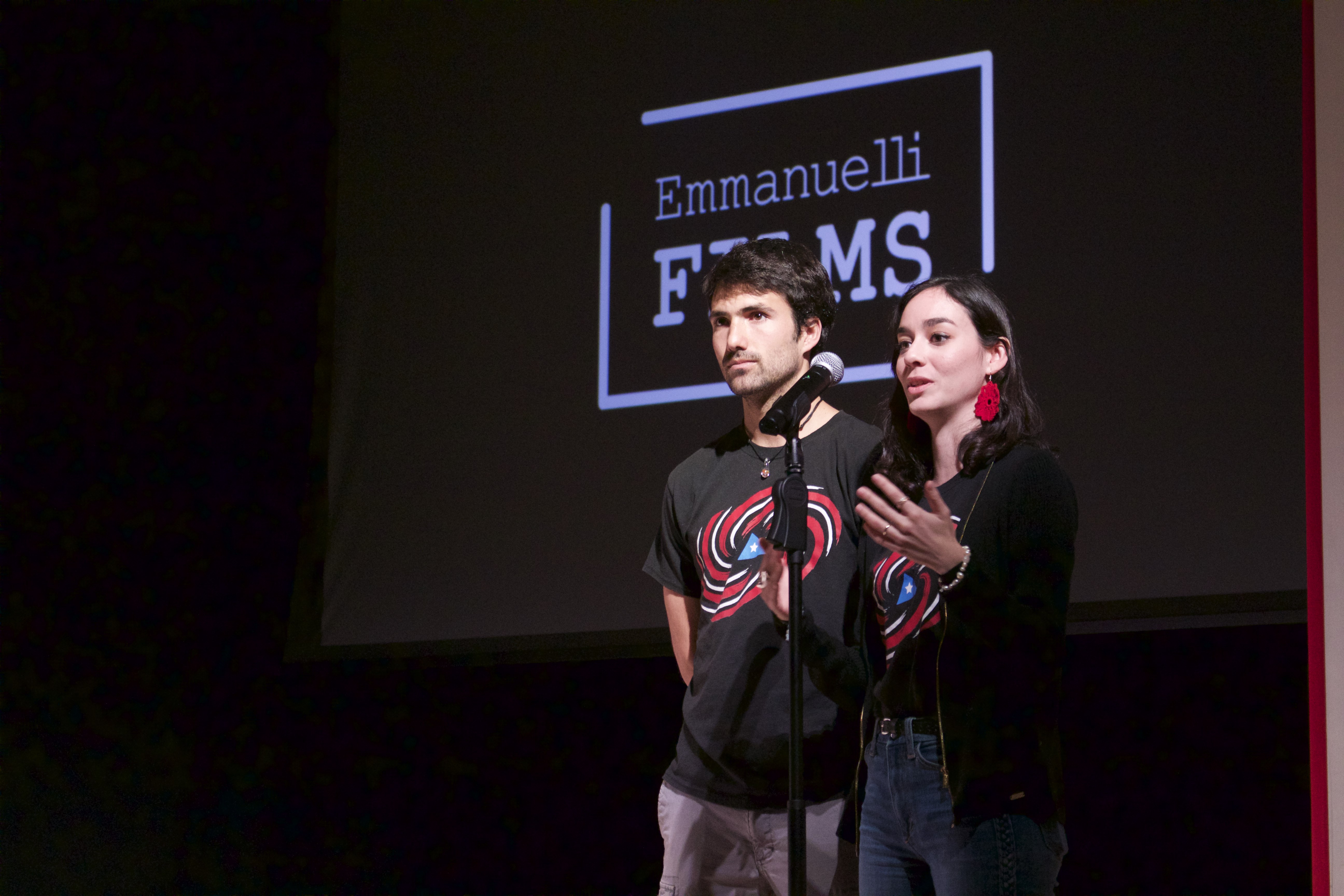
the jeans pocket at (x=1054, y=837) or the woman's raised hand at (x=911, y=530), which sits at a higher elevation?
the woman's raised hand at (x=911, y=530)

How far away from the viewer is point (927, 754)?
168 centimetres

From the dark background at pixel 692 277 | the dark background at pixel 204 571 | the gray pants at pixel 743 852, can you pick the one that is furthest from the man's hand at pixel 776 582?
the dark background at pixel 204 571

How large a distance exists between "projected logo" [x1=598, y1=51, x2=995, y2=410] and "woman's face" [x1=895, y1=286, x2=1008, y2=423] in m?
0.90

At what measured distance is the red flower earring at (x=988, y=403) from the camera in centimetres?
183

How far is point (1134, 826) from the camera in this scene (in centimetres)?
279

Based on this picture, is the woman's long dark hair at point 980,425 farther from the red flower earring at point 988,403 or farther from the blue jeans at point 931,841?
the blue jeans at point 931,841

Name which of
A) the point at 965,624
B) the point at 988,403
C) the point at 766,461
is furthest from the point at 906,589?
the point at 766,461

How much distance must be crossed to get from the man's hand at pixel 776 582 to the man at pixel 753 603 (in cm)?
5

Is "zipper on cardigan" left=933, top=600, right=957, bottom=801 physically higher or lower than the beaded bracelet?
lower

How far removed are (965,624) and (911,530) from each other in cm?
15

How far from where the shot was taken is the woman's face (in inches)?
73.3

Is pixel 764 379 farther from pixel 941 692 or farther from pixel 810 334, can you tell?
pixel 941 692

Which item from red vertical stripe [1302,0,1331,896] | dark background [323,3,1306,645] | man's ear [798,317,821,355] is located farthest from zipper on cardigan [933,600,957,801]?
dark background [323,3,1306,645]

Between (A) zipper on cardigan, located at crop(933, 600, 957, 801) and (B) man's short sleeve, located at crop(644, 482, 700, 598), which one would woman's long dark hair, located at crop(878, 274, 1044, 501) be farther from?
(B) man's short sleeve, located at crop(644, 482, 700, 598)
